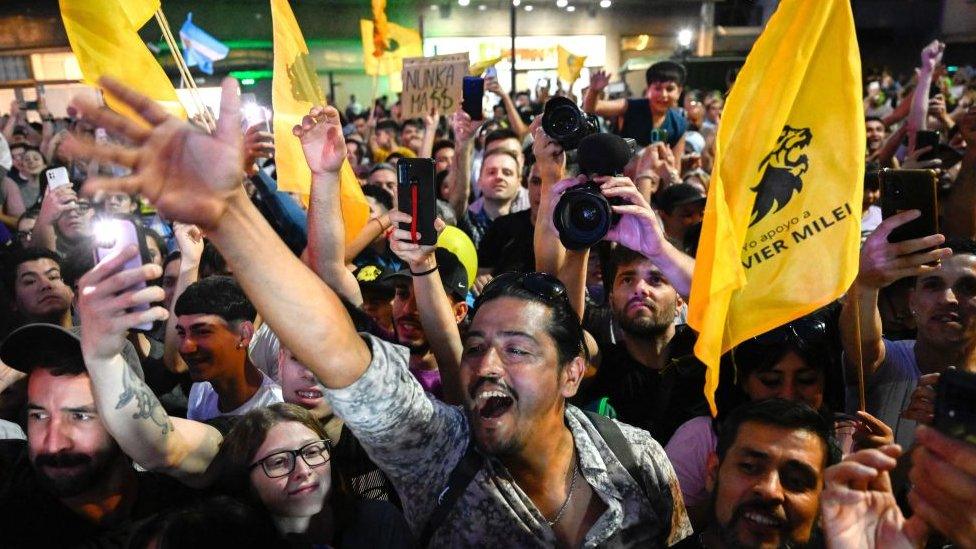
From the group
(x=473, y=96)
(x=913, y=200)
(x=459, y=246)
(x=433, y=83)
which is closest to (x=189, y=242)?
(x=459, y=246)

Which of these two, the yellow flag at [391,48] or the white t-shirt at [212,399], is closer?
the white t-shirt at [212,399]

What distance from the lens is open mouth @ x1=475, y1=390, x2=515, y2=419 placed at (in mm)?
1953

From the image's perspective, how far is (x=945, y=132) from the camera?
305 inches

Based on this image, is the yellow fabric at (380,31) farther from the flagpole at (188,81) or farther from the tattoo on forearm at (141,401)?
the tattoo on forearm at (141,401)

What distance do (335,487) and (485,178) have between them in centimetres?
359

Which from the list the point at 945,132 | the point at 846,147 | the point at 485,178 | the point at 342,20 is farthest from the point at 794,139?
the point at 342,20

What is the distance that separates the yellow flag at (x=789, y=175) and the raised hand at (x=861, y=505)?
605 millimetres

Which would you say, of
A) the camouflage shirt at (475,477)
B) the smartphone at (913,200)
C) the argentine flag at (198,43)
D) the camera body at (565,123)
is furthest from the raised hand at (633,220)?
the argentine flag at (198,43)

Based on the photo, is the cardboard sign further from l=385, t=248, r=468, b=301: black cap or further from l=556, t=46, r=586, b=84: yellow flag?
l=556, t=46, r=586, b=84: yellow flag

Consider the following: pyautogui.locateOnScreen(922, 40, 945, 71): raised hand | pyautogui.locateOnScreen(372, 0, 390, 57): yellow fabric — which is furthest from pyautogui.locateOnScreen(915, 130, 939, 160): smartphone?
pyautogui.locateOnScreen(372, 0, 390, 57): yellow fabric

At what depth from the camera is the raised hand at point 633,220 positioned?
2465 mm

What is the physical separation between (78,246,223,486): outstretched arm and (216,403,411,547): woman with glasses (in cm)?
10

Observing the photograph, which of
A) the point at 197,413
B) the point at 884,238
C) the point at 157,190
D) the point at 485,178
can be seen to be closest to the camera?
the point at 157,190

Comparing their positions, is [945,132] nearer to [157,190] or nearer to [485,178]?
[485,178]
